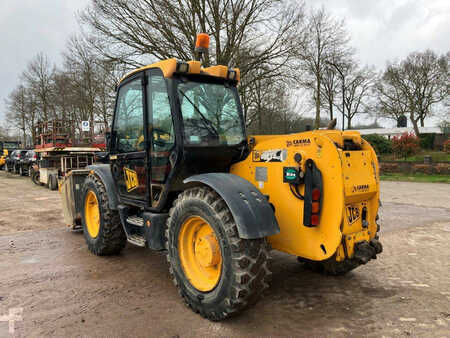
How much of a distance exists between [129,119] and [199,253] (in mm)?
2024

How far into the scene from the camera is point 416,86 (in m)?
35.8

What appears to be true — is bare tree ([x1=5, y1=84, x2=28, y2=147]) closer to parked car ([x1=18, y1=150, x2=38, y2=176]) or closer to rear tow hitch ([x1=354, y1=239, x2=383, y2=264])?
parked car ([x1=18, y1=150, x2=38, y2=176])

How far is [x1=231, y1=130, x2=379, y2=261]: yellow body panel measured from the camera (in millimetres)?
2982

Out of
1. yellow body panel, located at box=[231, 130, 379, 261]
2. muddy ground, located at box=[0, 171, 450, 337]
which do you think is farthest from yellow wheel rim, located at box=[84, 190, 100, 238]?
yellow body panel, located at box=[231, 130, 379, 261]

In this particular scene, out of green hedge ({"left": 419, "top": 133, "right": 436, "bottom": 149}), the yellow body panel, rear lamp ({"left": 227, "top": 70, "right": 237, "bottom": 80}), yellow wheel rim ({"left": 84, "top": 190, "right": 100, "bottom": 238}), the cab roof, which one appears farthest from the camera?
green hedge ({"left": 419, "top": 133, "right": 436, "bottom": 149})

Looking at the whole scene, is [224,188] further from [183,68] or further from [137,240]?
[137,240]

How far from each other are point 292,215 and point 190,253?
1.08m

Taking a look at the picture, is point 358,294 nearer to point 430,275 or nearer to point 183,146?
point 430,275

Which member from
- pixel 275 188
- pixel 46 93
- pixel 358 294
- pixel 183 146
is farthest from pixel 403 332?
pixel 46 93

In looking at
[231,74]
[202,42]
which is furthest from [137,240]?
[202,42]

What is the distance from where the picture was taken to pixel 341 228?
2.99 metres

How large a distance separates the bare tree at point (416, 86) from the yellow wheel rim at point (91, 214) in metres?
36.5

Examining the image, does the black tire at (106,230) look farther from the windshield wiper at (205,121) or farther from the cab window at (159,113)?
the windshield wiper at (205,121)

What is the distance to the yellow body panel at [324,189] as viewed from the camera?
2982 millimetres
